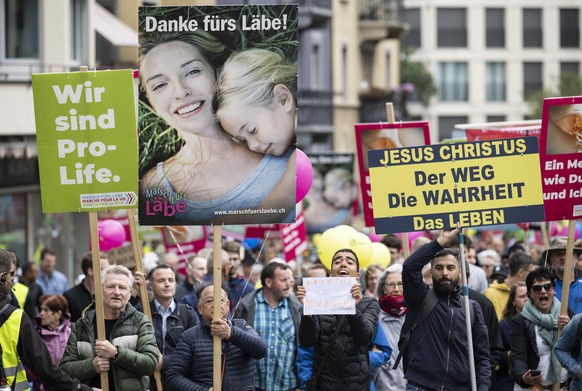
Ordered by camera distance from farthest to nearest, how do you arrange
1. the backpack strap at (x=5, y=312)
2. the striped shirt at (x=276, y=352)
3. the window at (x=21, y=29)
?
the window at (x=21, y=29) → the striped shirt at (x=276, y=352) → the backpack strap at (x=5, y=312)

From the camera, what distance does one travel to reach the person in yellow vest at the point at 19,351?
9.33 metres

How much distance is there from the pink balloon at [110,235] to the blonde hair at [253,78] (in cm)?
586

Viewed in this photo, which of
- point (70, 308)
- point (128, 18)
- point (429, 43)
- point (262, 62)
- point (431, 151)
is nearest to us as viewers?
point (262, 62)

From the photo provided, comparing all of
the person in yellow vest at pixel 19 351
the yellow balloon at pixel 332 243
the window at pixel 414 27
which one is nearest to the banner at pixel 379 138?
the yellow balloon at pixel 332 243

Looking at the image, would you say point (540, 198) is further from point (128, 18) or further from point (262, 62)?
point (128, 18)

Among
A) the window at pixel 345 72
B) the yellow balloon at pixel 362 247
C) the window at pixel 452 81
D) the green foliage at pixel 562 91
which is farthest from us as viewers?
the window at pixel 452 81

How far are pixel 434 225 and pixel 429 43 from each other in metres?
69.9

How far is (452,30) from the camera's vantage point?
8025cm

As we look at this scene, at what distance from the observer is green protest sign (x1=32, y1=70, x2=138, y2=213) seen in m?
10.4

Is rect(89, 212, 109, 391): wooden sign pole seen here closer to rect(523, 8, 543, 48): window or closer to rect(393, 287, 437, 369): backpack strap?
rect(393, 287, 437, 369): backpack strap

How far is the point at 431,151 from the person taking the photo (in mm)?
10883

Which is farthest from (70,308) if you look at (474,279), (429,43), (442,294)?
(429,43)

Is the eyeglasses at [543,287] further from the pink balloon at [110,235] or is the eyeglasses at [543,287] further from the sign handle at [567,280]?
the pink balloon at [110,235]

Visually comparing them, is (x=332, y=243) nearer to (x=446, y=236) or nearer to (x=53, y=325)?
(x=53, y=325)
